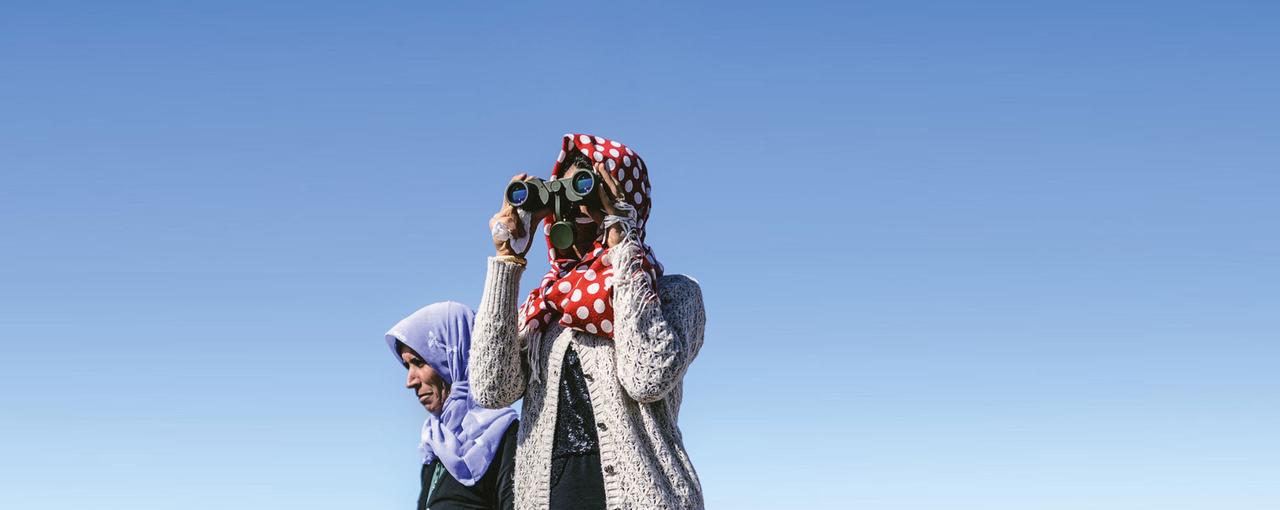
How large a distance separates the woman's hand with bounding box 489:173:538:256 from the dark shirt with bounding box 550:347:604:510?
0.48 m

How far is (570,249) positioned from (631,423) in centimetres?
82

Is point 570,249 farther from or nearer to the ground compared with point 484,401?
farther from the ground

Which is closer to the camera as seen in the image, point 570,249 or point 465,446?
point 570,249

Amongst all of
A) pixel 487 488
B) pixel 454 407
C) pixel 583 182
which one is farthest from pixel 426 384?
pixel 583 182

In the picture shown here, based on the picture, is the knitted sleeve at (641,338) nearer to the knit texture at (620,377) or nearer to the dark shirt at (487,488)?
the knit texture at (620,377)

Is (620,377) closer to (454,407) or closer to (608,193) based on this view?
(608,193)

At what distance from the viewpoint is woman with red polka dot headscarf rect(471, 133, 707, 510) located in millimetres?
5227

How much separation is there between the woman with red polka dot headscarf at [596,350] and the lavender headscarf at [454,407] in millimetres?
1193

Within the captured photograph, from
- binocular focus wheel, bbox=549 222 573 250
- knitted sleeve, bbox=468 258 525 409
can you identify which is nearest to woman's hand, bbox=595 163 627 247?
binocular focus wheel, bbox=549 222 573 250

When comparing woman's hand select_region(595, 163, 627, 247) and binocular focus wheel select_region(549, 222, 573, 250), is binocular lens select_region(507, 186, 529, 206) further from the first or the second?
woman's hand select_region(595, 163, 627, 247)

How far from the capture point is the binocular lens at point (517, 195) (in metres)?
5.59

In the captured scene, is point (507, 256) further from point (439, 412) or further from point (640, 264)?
point (439, 412)

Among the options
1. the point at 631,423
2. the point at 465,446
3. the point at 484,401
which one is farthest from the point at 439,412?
the point at 631,423

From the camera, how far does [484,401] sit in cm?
555
